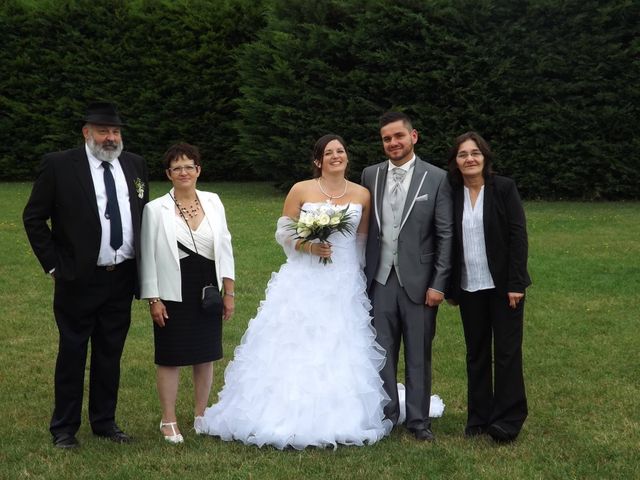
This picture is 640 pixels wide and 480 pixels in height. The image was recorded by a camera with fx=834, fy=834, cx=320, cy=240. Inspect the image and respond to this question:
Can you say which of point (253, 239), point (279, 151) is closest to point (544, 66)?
point (279, 151)

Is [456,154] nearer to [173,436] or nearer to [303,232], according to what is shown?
[303,232]

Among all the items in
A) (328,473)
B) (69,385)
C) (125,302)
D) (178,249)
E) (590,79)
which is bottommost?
(328,473)

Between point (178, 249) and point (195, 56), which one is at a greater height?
point (195, 56)

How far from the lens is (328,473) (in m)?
4.70

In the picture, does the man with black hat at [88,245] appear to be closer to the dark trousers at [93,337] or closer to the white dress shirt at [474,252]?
the dark trousers at [93,337]

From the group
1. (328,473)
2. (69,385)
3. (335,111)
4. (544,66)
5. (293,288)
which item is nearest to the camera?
(328,473)

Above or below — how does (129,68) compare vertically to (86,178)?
above

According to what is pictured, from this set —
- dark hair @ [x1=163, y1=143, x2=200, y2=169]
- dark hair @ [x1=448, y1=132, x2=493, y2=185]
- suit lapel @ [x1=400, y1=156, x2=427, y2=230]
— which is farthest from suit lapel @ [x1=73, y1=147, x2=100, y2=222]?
dark hair @ [x1=448, y1=132, x2=493, y2=185]

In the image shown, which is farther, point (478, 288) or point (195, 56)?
point (195, 56)

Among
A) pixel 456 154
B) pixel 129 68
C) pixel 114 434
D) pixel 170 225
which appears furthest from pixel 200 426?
pixel 129 68

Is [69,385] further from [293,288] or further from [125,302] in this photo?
[293,288]

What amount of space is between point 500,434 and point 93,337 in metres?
2.62

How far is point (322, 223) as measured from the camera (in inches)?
209

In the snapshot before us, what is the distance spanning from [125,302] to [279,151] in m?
13.5
